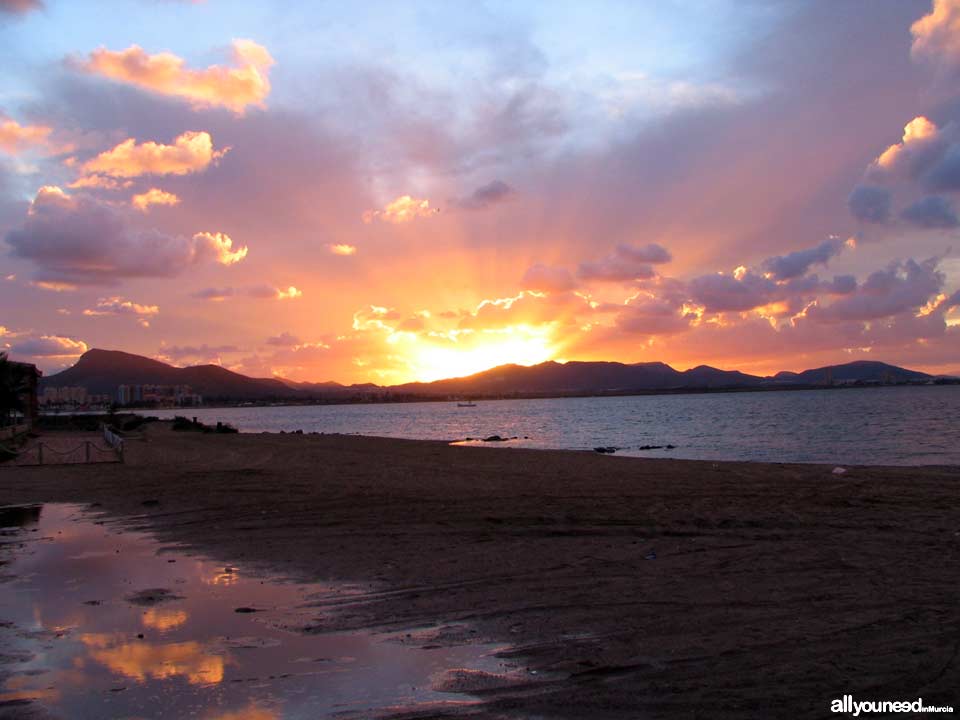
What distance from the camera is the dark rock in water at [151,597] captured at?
315 inches

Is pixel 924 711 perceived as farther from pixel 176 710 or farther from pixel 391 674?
pixel 176 710

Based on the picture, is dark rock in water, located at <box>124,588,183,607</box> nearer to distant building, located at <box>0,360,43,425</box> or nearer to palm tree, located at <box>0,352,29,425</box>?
palm tree, located at <box>0,352,29,425</box>

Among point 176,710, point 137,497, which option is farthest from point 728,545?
point 137,497

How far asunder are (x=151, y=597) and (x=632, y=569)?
562cm

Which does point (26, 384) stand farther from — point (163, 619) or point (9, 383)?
point (163, 619)

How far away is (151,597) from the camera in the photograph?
26.9 feet

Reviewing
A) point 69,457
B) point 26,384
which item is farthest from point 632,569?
point 26,384

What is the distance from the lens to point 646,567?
9.05m

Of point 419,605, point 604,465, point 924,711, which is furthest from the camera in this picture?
point 604,465

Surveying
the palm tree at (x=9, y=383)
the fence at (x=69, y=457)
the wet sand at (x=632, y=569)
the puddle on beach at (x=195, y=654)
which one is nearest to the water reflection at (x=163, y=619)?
the puddle on beach at (x=195, y=654)

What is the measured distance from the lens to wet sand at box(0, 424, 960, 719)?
541 cm

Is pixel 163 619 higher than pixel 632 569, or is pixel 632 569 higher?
pixel 632 569

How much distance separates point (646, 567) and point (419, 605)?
9.95ft

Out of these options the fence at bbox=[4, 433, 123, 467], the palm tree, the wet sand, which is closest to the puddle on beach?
the wet sand
